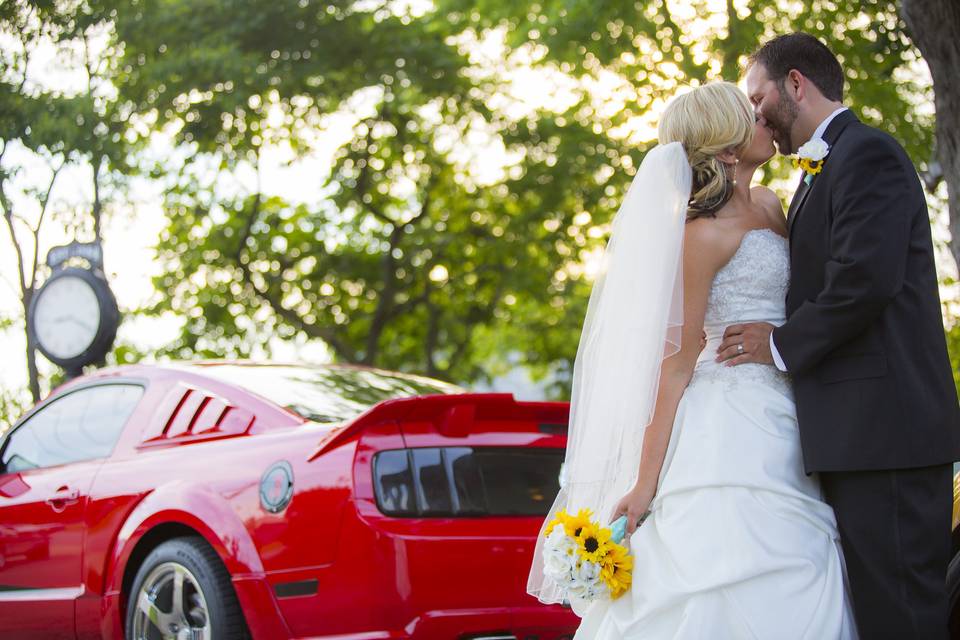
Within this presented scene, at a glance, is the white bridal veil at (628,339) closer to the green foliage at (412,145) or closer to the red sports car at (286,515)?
the red sports car at (286,515)

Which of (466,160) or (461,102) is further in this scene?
(466,160)

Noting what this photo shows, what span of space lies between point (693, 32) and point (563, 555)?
35.0ft

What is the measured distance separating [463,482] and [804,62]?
2055 mm

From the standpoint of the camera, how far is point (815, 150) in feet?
11.3

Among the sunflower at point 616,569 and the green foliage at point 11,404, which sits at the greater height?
the sunflower at point 616,569

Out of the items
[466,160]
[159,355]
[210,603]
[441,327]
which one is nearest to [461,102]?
[466,160]

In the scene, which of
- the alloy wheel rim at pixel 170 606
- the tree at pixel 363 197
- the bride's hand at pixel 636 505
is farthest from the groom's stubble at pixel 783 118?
the tree at pixel 363 197

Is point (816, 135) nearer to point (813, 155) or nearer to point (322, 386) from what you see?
point (813, 155)

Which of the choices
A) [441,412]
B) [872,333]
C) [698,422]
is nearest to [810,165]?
[872,333]

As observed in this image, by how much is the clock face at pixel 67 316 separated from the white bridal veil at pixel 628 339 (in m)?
6.24

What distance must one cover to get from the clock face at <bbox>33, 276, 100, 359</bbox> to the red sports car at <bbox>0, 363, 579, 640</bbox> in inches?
133

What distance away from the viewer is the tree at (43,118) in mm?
10875

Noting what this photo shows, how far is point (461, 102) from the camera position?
55.6ft

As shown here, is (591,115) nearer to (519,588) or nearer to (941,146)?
(941,146)
